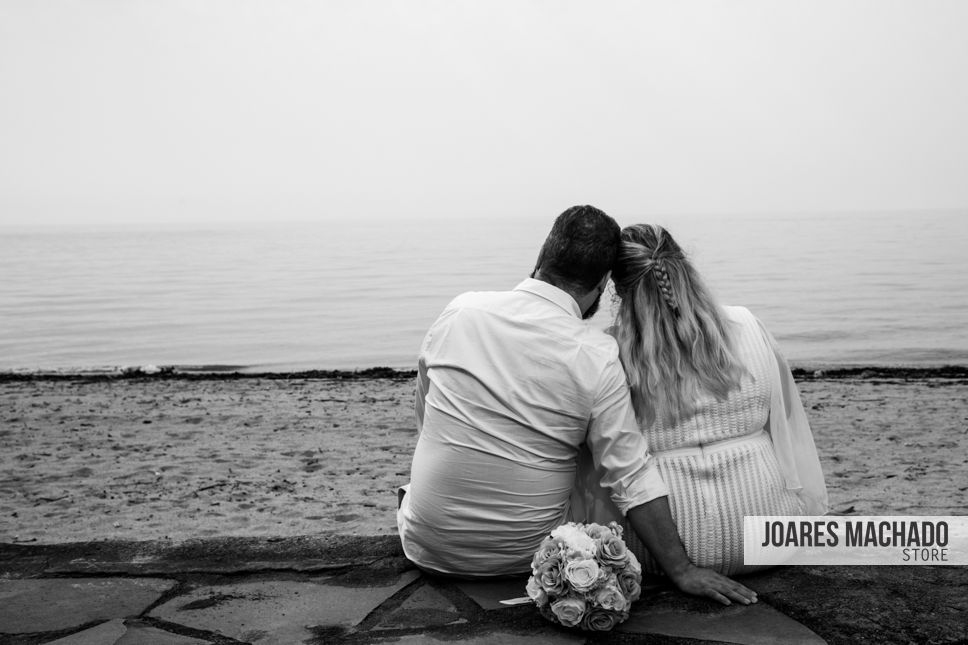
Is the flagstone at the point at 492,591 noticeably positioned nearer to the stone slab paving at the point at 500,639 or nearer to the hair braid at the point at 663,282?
the stone slab paving at the point at 500,639

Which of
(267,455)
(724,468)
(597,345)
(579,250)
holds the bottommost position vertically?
(267,455)

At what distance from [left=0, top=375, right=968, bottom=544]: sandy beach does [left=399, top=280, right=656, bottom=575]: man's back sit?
2244mm

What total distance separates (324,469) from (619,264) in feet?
14.9

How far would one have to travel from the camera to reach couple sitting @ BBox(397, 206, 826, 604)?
113 inches

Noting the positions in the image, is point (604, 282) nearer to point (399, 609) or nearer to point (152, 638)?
point (399, 609)

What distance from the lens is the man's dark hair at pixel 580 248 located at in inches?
113

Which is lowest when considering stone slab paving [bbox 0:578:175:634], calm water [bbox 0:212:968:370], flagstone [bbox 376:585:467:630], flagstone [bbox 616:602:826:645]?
calm water [bbox 0:212:968:370]

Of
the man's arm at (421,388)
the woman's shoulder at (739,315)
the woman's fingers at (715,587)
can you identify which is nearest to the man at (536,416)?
the woman's fingers at (715,587)

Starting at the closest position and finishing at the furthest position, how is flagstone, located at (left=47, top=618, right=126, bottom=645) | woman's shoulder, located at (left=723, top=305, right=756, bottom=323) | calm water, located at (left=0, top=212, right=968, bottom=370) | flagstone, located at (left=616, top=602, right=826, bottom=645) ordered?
flagstone, located at (left=616, top=602, right=826, bottom=645) < flagstone, located at (left=47, top=618, right=126, bottom=645) < woman's shoulder, located at (left=723, top=305, right=756, bottom=323) < calm water, located at (left=0, top=212, right=968, bottom=370)

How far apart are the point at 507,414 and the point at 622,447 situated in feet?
1.20

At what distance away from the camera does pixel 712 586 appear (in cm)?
291

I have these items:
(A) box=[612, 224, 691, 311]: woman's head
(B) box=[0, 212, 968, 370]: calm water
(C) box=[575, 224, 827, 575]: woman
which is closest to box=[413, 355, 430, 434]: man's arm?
(C) box=[575, 224, 827, 575]: woman

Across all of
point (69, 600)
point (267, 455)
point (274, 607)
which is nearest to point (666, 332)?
point (274, 607)

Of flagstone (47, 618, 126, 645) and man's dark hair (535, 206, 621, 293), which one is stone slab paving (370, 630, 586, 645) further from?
man's dark hair (535, 206, 621, 293)
